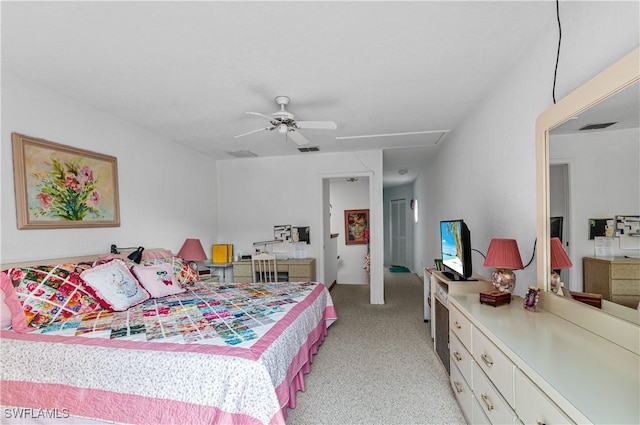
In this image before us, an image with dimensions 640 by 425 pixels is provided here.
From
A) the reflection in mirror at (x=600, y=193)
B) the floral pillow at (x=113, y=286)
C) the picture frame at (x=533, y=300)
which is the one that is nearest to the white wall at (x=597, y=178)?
the reflection in mirror at (x=600, y=193)

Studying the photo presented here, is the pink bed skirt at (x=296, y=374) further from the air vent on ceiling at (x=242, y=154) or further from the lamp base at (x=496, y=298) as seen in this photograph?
the air vent on ceiling at (x=242, y=154)

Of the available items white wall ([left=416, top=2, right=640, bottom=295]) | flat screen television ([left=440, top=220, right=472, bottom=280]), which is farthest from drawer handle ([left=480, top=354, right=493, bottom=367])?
flat screen television ([left=440, top=220, right=472, bottom=280])

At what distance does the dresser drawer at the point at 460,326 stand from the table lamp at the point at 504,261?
0.34 metres

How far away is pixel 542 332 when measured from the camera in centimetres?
137

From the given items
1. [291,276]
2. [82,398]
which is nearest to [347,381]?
[82,398]

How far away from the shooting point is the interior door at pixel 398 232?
8.37 meters

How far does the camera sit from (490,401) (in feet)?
4.66

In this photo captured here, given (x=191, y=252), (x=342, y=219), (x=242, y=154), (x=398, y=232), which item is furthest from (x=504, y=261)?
(x=398, y=232)

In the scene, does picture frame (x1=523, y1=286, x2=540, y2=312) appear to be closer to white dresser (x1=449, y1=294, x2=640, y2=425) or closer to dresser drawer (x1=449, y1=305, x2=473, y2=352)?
white dresser (x1=449, y1=294, x2=640, y2=425)

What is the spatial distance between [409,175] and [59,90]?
6.49 metres

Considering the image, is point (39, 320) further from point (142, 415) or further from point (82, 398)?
point (142, 415)

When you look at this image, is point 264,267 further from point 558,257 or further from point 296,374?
point 558,257

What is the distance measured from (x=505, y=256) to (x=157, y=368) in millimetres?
2192

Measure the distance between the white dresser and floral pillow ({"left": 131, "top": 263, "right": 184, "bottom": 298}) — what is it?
2579 mm
